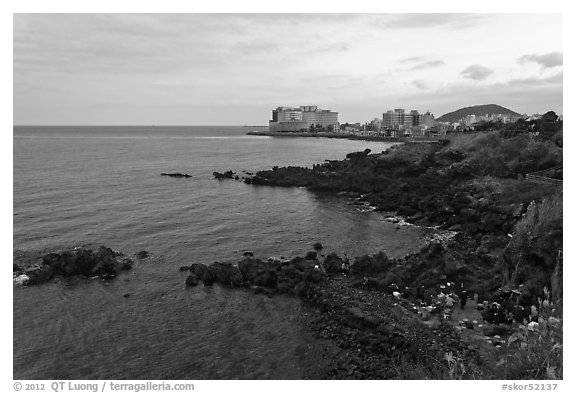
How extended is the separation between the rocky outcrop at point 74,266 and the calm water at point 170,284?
32.9 inches

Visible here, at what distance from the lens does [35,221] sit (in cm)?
3459

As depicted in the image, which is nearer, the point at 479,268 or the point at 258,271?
the point at 479,268

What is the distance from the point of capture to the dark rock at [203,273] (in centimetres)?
2272

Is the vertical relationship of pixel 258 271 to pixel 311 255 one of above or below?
below

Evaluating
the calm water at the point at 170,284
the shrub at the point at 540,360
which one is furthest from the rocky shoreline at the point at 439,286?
the calm water at the point at 170,284

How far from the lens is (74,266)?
24109 mm

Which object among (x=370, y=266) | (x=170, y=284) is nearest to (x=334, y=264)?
(x=370, y=266)

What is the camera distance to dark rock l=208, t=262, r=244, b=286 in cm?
2255

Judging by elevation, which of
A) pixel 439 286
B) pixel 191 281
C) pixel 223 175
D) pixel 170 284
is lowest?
pixel 170 284

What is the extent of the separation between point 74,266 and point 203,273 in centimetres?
776

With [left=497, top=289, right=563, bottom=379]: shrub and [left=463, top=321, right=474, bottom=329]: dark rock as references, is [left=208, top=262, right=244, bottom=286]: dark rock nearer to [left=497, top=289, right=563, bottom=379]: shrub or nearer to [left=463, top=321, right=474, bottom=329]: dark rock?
[left=463, top=321, right=474, bottom=329]: dark rock

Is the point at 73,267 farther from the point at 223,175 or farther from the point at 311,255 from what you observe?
the point at 223,175

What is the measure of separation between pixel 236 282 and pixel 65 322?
8224 mm

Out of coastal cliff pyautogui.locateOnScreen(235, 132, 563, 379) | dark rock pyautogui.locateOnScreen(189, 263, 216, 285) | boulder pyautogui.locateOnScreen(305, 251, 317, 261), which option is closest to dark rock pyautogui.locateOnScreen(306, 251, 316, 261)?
boulder pyautogui.locateOnScreen(305, 251, 317, 261)
